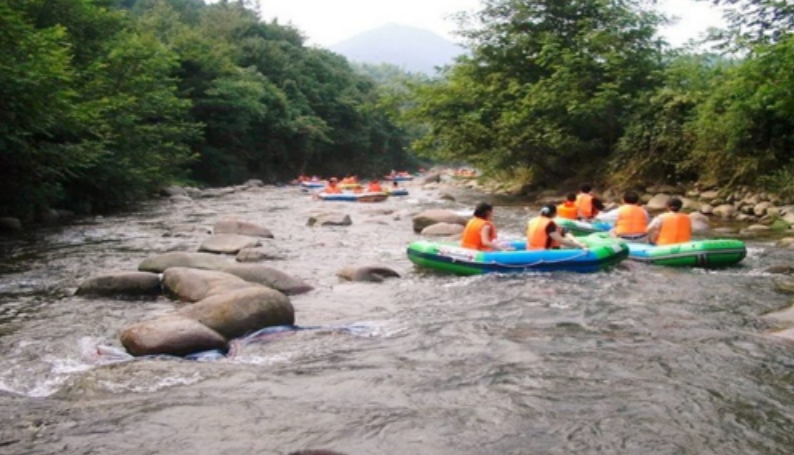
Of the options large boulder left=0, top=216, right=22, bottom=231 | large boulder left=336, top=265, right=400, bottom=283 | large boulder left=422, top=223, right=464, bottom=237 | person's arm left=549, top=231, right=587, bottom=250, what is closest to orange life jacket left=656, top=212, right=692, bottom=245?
person's arm left=549, top=231, right=587, bottom=250

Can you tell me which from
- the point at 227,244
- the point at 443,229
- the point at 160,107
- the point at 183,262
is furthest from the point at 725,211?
the point at 160,107

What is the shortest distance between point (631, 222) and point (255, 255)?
5.57 metres

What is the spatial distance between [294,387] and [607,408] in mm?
1973

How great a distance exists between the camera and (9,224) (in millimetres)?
12828

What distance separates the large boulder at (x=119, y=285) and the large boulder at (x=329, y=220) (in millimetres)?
7193

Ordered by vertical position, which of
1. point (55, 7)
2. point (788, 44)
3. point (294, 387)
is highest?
point (55, 7)

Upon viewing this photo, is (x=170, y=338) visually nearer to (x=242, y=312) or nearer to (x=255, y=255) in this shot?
(x=242, y=312)

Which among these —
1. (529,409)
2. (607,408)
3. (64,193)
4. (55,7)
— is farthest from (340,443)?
(55,7)

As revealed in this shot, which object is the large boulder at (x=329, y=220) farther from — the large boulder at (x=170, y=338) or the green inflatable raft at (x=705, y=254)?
the large boulder at (x=170, y=338)

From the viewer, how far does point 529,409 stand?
4102 millimetres

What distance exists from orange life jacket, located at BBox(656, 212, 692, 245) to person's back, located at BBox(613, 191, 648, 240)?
0.73m

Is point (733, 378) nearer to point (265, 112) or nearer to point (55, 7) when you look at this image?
point (55, 7)

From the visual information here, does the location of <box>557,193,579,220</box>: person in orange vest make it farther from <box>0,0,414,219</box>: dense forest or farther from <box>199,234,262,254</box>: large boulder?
<box>0,0,414,219</box>: dense forest

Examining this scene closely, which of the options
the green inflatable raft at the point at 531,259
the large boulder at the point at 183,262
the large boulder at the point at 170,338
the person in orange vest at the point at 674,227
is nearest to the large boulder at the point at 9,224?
the large boulder at the point at 183,262
